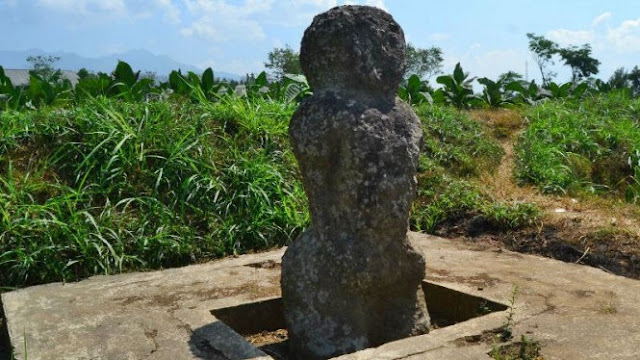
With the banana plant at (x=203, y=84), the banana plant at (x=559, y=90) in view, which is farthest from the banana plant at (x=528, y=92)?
the banana plant at (x=203, y=84)

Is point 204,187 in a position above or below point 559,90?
below

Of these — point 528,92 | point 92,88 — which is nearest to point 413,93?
point 528,92

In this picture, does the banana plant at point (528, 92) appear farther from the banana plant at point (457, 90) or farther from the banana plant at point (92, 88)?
the banana plant at point (92, 88)

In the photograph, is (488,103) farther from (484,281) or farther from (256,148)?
(484,281)

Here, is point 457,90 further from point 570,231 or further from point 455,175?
point 570,231

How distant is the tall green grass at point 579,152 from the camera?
23.0 ft

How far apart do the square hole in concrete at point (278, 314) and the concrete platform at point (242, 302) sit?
0.05 metres

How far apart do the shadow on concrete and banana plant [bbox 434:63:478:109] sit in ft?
25.2

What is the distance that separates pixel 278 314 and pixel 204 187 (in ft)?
6.59

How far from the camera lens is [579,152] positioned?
26.3 ft

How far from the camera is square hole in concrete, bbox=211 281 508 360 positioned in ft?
11.4

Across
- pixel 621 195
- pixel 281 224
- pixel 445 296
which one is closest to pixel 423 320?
pixel 445 296

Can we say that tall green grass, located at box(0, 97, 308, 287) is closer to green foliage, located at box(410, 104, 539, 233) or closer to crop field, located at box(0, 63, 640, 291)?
crop field, located at box(0, 63, 640, 291)

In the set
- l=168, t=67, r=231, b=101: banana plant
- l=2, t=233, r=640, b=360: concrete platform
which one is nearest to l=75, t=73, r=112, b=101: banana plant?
l=168, t=67, r=231, b=101: banana plant
